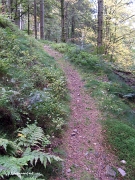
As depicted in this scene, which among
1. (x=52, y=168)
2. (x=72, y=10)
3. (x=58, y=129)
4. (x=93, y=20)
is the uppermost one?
(x=72, y=10)

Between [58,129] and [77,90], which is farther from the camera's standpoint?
[77,90]

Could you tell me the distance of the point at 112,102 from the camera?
6.58 meters

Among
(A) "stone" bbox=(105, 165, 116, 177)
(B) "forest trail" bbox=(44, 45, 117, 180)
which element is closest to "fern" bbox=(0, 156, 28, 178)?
(B) "forest trail" bbox=(44, 45, 117, 180)

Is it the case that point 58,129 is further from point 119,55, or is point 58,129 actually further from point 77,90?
point 119,55

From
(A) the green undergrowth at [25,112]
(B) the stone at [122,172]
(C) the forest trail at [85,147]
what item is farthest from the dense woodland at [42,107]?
(C) the forest trail at [85,147]

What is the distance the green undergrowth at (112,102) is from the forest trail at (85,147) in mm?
264

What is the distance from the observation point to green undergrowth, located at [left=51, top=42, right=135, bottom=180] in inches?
185

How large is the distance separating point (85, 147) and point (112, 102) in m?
2.43

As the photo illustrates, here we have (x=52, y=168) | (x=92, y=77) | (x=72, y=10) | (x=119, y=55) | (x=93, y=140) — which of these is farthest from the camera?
(x=72, y=10)

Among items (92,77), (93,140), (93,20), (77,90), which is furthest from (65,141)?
(93,20)

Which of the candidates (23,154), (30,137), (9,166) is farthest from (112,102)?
(9,166)

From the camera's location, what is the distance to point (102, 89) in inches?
293

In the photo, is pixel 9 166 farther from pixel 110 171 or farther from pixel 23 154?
pixel 110 171

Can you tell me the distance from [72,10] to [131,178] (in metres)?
22.5
